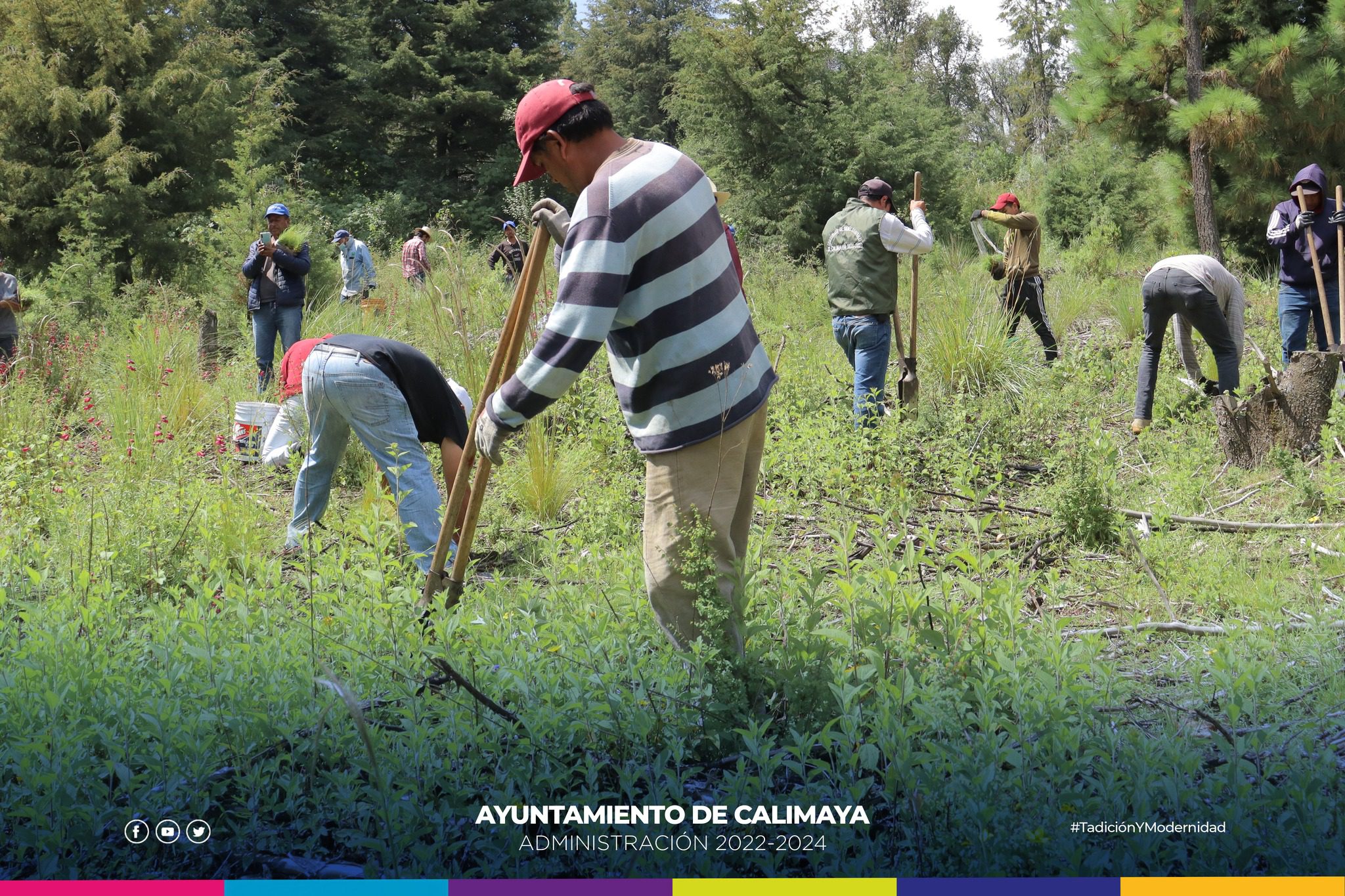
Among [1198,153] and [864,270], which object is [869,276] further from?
[1198,153]

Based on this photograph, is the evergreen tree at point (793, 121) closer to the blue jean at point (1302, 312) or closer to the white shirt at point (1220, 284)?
the blue jean at point (1302, 312)

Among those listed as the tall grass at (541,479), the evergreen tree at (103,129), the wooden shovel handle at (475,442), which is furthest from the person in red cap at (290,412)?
the evergreen tree at (103,129)

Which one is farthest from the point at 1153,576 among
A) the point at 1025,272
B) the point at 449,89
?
the point at 449,89

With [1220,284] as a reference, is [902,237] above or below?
above

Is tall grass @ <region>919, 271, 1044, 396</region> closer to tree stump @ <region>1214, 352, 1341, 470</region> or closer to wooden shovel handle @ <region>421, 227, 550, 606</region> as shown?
tree stump @ <region>1214, 352, 1341, 470</region>

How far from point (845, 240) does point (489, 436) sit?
4.28 meters

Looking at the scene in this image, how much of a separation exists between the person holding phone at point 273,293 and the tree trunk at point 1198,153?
29.0ft

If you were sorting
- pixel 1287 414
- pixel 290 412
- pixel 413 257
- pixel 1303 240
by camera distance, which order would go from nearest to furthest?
pixel 290 412 → pixel 1287 414 → pixel 1303 240 → pixel 413 257

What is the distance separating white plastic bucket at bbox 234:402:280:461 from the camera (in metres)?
6.13

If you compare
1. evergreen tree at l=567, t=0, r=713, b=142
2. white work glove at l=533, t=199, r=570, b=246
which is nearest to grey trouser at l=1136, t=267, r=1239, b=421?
white work glove at l=533, t=199, r=570, b=246

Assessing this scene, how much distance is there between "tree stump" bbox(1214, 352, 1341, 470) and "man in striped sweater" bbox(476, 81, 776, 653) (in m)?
4.18

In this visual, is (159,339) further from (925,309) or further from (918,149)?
(918,149)

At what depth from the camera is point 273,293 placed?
8539 millimetres

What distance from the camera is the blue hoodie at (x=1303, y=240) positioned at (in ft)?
22.8
